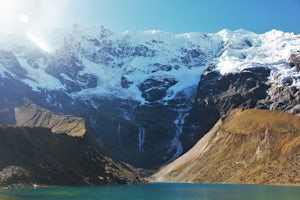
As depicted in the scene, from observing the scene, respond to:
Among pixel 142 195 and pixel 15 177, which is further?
pixel 15 177

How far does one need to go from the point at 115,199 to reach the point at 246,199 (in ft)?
104

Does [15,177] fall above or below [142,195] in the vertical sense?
above

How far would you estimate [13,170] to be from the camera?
18638 cm

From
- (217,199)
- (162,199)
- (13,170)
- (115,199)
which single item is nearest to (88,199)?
(115,199)

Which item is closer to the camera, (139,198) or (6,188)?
(139,198)

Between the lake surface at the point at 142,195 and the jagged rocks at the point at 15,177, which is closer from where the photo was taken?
the lake surface at the point at 142,195

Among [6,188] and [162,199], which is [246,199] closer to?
[162,199]

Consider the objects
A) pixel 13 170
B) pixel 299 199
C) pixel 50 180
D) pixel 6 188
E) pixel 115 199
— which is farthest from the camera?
pixel 50 180

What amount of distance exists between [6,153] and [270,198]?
104966mm

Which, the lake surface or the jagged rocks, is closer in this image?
the lake surface

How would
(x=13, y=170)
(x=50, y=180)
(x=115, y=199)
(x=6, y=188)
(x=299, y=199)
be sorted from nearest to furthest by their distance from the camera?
(x=299, y=199) < (x=115, y=199) < (x=6, y=188) < (x=13, y=170) < (x=50, y=180)

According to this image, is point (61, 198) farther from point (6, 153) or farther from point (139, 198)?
point (6, 153)

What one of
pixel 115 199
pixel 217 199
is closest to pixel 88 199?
pixel 115 199

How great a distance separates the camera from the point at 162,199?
134m
